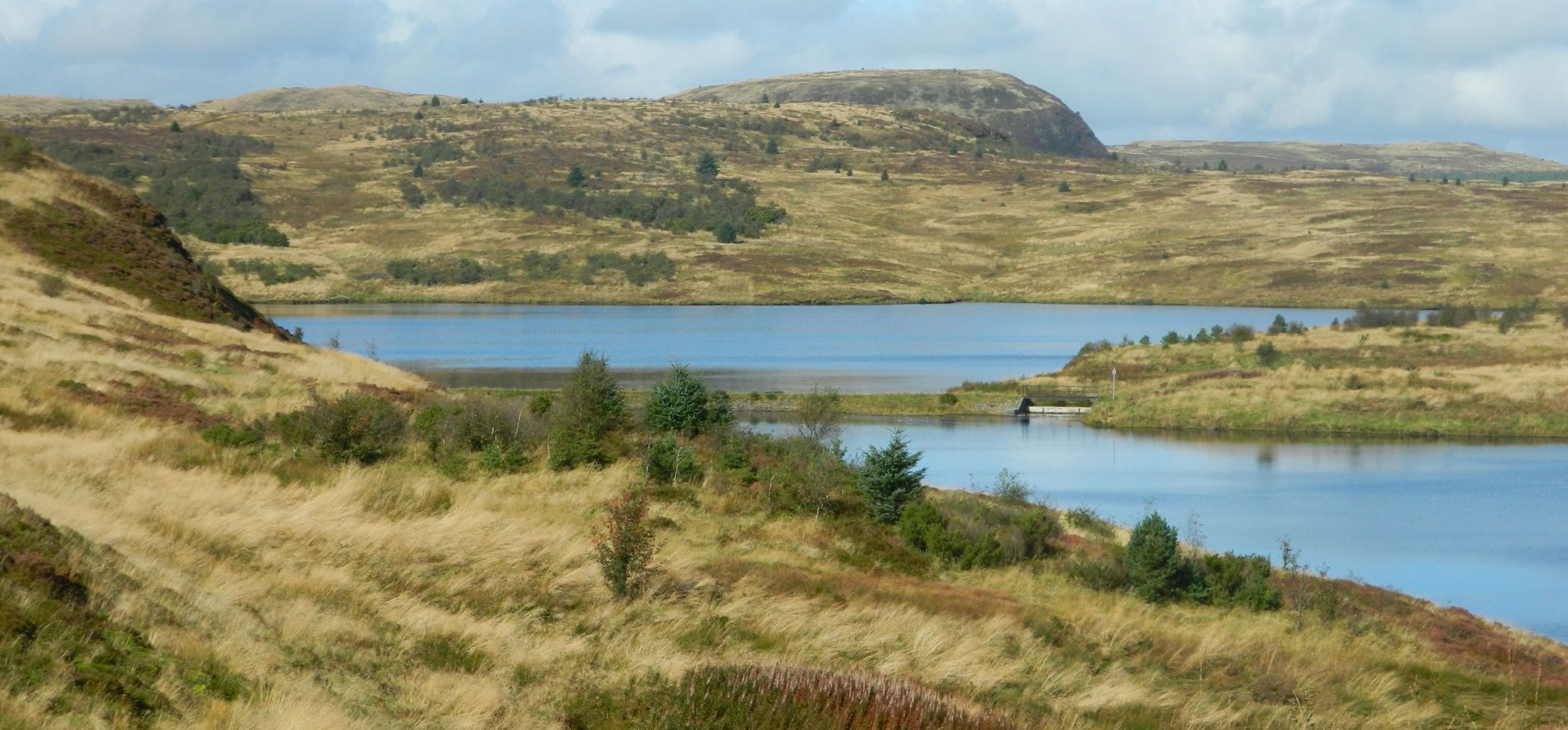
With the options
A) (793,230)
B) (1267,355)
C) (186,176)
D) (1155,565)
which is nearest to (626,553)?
(1155,565)

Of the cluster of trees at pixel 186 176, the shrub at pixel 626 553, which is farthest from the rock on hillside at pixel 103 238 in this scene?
the cluster of trees at pixel 186 176

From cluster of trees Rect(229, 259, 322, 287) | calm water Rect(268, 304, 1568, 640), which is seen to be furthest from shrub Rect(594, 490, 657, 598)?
cluster of trees Rect(229, 259, 322, 287)

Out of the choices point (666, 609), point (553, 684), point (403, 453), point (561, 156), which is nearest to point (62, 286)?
point (403, 453)

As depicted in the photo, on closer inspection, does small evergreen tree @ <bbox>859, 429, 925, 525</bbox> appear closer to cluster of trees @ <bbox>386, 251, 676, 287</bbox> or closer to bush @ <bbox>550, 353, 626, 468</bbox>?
bush @ <bbox>550, 353, 626, 468</bbox>

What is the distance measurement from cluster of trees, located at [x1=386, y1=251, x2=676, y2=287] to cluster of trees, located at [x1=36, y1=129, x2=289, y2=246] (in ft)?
55.9

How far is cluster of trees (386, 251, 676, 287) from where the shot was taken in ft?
475

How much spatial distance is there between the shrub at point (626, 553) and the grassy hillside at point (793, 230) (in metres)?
120

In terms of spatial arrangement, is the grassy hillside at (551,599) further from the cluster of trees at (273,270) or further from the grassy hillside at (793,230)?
the cluster of trees at (273,270)

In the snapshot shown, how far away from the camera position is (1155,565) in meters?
21.1

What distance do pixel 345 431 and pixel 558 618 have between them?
9.60 m

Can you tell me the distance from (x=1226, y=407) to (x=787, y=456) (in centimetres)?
4053

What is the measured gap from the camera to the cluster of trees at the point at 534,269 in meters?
145

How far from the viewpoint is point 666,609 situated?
13.4 meters

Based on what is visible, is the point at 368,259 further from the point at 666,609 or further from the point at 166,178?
the point at 666,609
